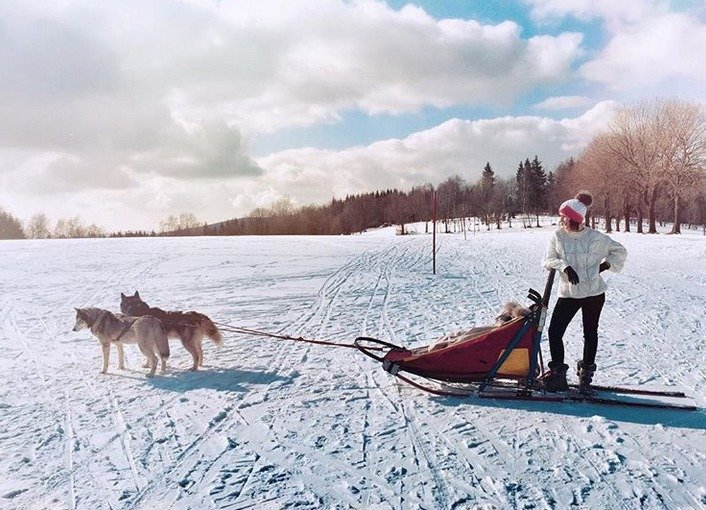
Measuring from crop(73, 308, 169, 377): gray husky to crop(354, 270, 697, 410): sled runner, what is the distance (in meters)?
3.30

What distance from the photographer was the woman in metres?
4.95

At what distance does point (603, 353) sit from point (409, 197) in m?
105

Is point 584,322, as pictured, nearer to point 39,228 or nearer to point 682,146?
point 682,146

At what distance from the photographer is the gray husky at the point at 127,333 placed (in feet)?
21.3

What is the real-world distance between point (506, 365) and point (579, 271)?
1.24 m

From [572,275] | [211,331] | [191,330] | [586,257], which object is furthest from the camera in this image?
[211,331]

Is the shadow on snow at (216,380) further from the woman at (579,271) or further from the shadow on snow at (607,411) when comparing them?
the woman at (579,271)

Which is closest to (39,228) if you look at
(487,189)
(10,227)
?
(10,227)

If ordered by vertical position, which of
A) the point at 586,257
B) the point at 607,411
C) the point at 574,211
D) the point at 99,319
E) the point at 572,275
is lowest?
the point at 607,411

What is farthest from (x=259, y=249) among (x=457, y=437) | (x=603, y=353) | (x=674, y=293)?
(x=457, y=437)

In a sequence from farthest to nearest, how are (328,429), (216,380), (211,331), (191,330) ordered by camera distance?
(211,331)
(191,330)
(216,380)
(328,429)

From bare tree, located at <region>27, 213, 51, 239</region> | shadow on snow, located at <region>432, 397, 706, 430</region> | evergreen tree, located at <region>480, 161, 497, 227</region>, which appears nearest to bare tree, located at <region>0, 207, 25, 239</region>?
bare tree, located at <region>27, 213, 51, 239</region>

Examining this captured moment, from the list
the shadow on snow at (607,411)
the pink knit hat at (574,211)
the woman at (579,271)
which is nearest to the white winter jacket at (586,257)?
the woman at (579,271)

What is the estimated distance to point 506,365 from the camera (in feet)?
16.9
